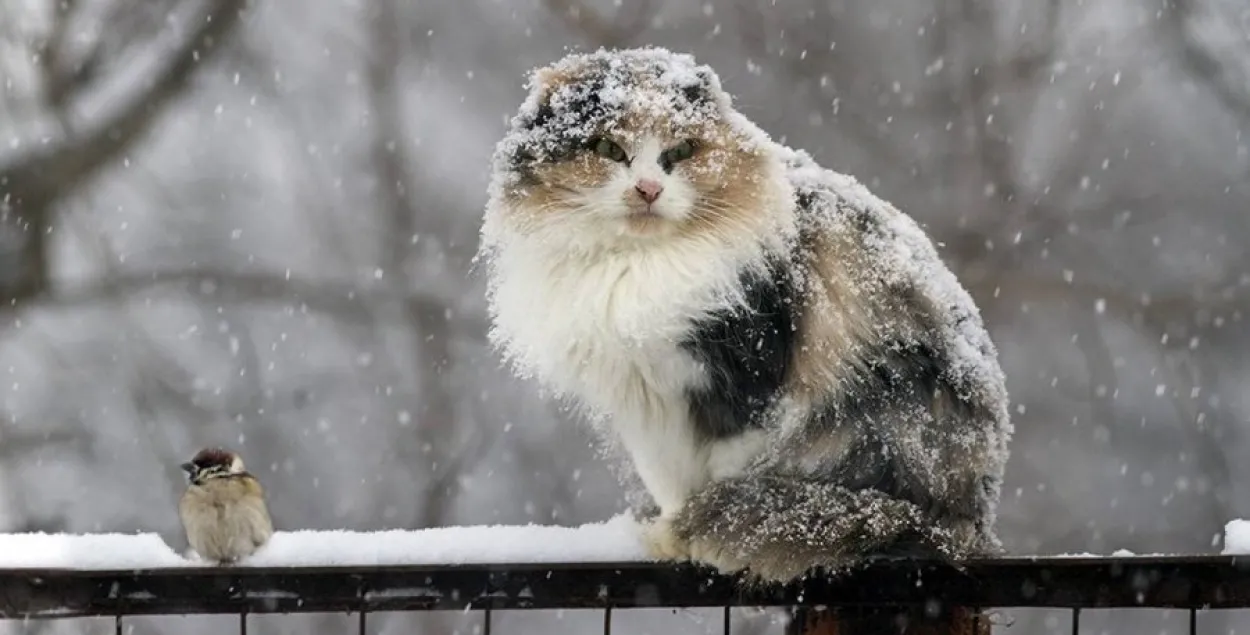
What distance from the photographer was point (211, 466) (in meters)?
2.27

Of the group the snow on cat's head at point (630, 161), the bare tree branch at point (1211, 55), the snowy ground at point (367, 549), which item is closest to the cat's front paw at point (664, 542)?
the snowy ground at point (367, 549)

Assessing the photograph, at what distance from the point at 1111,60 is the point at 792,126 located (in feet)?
5.22

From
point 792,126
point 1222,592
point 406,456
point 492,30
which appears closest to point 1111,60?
point 792,126

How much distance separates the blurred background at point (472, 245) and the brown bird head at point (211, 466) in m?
4.17

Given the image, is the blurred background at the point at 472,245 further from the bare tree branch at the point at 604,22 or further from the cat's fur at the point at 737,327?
the cat's fur at the point at 737,327

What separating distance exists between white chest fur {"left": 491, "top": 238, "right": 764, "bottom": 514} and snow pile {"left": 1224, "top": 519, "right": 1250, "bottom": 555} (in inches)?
30.3

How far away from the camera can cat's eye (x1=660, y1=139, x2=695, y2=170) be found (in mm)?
2393

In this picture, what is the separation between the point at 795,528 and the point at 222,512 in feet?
2.86

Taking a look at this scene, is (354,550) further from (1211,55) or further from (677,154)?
(1211,55)

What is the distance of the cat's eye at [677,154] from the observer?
2.39 meters

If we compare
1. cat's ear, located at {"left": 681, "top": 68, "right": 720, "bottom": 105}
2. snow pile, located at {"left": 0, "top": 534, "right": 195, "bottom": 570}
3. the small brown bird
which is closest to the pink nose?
cat's ear, located at {"left": 681, "top": 68, "right": 720, "bottom": 105}

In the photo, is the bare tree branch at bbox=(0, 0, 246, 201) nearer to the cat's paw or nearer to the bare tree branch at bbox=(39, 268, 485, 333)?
the bare tree branch at bbox=(39, 268, 485, 333)

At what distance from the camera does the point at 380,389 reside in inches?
264

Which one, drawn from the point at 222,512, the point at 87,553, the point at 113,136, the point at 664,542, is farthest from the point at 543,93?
the point at 113,136
